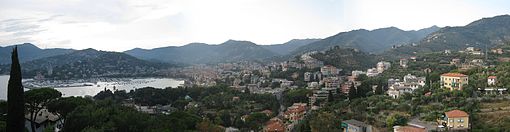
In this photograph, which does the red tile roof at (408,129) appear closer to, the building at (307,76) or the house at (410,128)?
the house at (410,128)

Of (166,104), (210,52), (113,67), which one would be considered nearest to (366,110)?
(166,104)

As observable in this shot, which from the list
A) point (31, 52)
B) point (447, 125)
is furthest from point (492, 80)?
point (31, 52)

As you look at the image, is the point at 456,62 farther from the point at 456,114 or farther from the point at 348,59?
the point at 456,114

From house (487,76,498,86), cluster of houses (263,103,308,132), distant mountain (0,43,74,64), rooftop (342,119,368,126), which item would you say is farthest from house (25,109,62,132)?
distant mountain (0,43,74,64)

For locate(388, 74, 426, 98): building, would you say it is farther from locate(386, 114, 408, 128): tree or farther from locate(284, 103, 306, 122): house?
locate(386, 114, 408, 128): tree

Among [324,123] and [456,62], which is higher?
[456,62]
